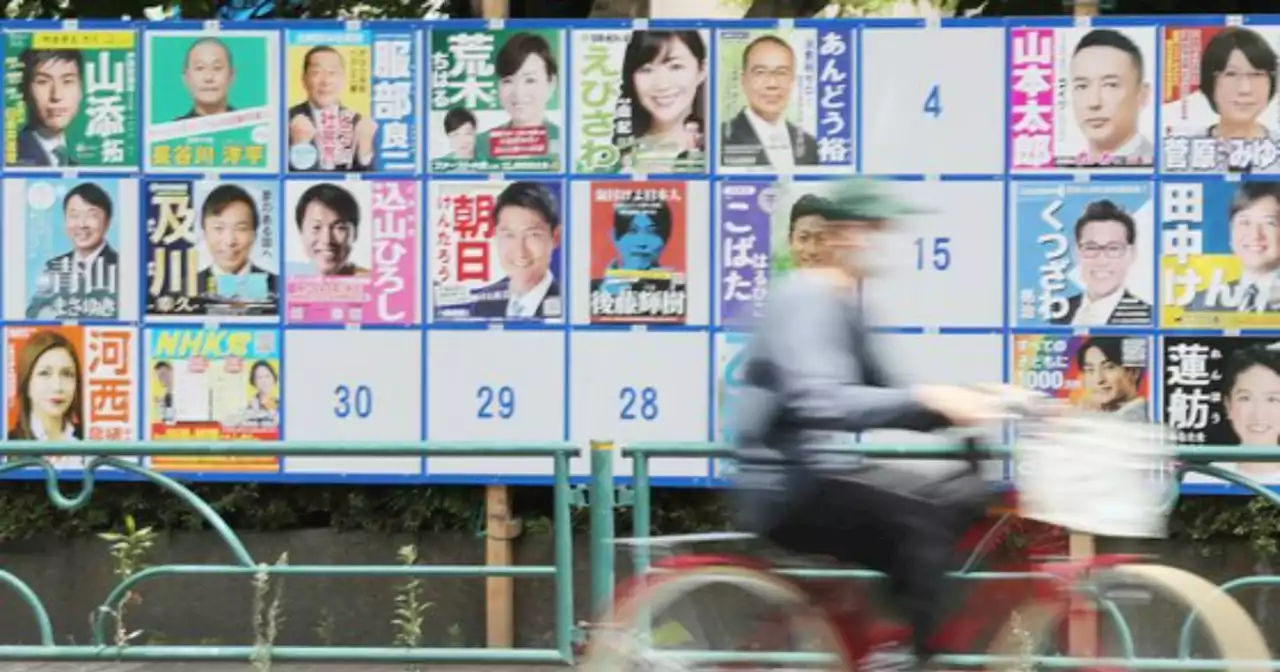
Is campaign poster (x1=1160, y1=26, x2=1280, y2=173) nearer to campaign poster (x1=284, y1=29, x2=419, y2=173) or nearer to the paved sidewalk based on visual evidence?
campaign poster (x1=284, y1=29, x2=419, y2=173)

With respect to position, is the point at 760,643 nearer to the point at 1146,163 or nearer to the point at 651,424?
the point at 651,424

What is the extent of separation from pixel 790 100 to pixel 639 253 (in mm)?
999

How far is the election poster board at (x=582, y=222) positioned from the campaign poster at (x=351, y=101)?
0.05 feet

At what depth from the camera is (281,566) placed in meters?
7.73

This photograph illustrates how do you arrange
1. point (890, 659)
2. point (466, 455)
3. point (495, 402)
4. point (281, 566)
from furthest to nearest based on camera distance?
point (495, 402)
point (281, 566)
point (466, 455)
point (890, 659)

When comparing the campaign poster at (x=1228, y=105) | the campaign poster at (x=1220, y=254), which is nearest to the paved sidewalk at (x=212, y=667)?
the campaign poster at (x=1220, y=254)

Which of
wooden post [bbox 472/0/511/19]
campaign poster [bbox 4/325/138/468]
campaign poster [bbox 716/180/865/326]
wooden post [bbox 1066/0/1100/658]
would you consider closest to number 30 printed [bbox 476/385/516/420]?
campaign poster [bbox 716/180/865/326]

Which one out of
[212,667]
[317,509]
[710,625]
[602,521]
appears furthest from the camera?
[317,509]

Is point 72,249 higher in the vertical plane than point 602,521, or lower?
higher

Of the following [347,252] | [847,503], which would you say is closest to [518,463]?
[347,252]

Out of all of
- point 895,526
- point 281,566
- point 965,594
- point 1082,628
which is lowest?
point 281,566

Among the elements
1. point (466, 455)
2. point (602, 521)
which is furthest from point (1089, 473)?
point (466, 455)

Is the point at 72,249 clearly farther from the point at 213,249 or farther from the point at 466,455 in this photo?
the point at 466,455

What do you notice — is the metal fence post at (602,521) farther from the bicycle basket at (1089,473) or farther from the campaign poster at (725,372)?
the bicycle basket at (1089,473)
